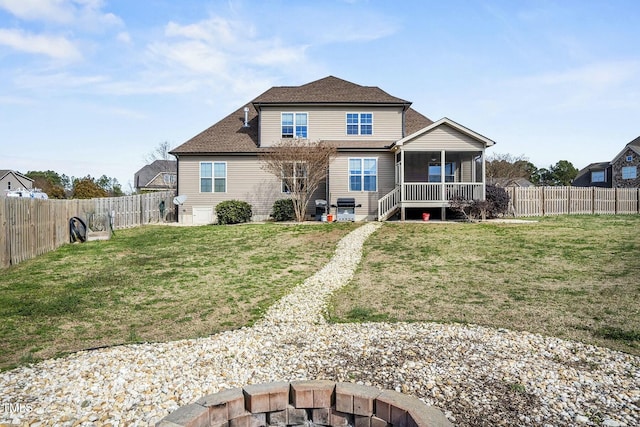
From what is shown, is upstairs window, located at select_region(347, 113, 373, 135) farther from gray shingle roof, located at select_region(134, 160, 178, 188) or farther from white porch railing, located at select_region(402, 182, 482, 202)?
gray shingle roof, located at select_region(134, 160, 178, 188)

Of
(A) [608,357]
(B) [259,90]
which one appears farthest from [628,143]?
(A) [608,357]

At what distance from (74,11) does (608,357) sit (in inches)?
510

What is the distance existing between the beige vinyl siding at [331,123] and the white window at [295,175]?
236 centimetres

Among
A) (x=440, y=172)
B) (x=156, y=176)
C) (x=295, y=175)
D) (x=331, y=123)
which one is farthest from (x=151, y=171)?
(x=440, y=172)

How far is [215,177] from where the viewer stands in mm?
21359

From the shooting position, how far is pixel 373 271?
34.5 ft

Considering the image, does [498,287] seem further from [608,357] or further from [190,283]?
[190,283]

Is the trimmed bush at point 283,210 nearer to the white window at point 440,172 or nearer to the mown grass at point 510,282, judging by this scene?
the mown grass at point 510,282

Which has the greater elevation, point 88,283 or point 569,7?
point 569,7

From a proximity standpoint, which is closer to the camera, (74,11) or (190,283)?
(190,283)

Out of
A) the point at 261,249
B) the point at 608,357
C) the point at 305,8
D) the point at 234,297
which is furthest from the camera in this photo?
the point at 261,249

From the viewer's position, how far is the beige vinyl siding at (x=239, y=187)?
2112 cm

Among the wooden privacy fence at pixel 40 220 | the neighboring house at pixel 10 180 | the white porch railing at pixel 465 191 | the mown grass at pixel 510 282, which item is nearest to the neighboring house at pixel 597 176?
the white porch railing at pixel 465 191

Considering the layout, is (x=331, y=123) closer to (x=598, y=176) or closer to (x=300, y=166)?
(x=300, y=166)
